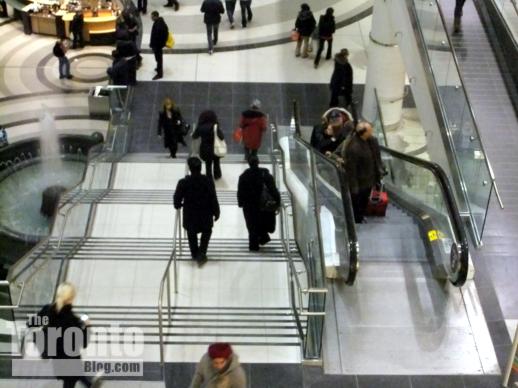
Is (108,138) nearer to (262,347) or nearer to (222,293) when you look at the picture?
(222,293)

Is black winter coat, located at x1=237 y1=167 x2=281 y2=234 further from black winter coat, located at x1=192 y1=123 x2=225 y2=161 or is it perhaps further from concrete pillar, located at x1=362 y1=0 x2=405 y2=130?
concrete pillar, located at x1=362 y1=0 x2=405 y2=130

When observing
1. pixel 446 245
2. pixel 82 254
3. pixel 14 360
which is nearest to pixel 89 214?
pixel 82 254

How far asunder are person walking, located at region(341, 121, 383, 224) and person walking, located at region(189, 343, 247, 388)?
12.1 ft

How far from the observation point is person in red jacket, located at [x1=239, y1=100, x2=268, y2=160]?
39.4 feet

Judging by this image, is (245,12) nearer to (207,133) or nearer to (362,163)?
(207,133)

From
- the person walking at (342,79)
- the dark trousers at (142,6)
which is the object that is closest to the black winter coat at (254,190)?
the person walking at (342,79)

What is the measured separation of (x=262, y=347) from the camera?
7.93 metres

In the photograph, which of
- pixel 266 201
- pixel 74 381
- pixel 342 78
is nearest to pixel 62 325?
pixel 74 381

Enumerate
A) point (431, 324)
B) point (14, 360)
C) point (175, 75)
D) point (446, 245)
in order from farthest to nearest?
1. point (175, 75)
2. point (446, 245)
3. point (431, 324)
4. point (14, 360)

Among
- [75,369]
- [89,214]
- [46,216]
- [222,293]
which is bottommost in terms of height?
[46,216]

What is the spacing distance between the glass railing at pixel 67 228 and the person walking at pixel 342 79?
3.51 metres

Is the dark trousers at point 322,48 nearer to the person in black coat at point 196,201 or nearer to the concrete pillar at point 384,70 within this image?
the concrete pillar at point 384,70

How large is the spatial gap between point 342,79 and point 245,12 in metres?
4.39

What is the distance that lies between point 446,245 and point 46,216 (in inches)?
343
